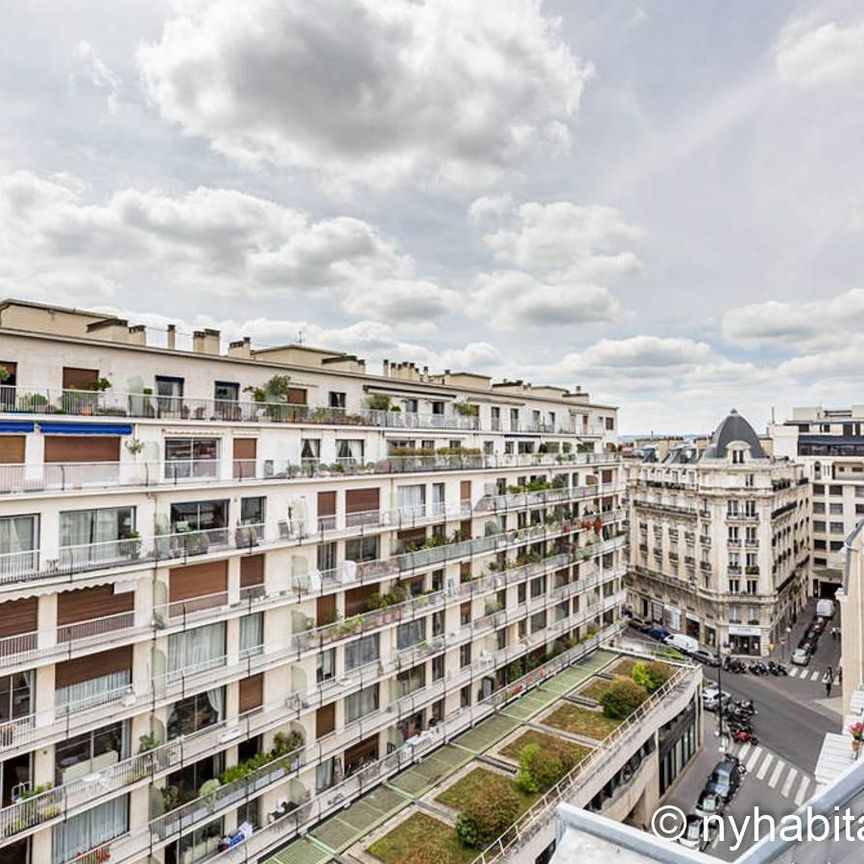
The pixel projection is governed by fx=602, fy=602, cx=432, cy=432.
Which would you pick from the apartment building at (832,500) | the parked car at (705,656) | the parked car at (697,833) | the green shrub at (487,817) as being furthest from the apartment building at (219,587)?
the apartment building at (832,500)

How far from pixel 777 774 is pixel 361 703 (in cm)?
2644

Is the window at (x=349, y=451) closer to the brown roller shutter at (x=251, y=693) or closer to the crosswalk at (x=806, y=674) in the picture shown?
the brown roller shutter at (x=251, y=693)

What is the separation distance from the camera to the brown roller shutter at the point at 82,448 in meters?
19.6

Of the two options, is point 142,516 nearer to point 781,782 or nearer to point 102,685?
point 102,685

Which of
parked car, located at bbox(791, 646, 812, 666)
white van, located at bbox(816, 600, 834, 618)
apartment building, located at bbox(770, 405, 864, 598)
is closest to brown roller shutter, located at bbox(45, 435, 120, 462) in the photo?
parked car, located at bbox(791, 646, 812, 666)

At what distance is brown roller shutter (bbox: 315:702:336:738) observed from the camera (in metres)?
26.1

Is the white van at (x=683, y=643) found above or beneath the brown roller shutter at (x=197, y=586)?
beneath

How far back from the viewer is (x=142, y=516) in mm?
21266

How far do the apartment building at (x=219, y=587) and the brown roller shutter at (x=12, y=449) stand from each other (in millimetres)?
117

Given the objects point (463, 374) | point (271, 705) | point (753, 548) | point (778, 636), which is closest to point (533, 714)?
point (271, 705)

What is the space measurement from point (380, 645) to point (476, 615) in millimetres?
7812

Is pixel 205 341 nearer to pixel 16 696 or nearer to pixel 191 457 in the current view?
pixel 191 457

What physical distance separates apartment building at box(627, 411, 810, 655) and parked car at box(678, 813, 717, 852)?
88.8 ft

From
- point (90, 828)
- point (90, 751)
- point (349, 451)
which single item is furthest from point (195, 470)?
point (90, 828)
